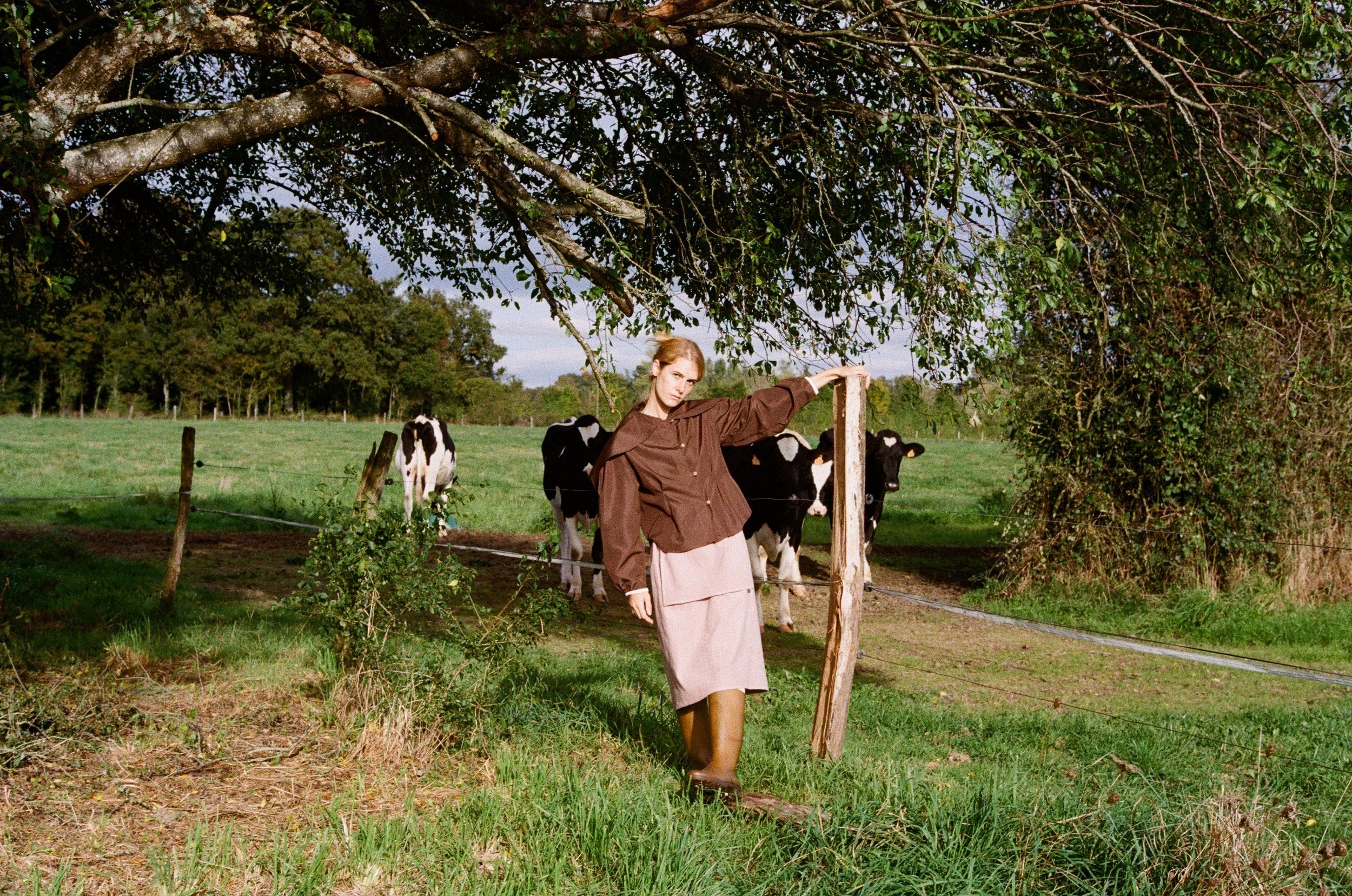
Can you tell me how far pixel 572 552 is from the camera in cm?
1223

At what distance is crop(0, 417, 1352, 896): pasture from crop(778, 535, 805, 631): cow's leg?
1.22 ft

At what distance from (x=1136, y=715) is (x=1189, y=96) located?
435cm

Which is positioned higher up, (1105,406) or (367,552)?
(1105,406)

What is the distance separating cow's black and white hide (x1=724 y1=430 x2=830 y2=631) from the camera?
10.8 metres

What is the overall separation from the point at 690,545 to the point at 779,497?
24.0ft

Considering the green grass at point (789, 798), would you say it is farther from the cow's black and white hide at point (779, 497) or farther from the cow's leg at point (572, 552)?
the cow's leg at point (572, 552)

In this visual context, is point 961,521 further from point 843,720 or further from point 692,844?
point 692,844

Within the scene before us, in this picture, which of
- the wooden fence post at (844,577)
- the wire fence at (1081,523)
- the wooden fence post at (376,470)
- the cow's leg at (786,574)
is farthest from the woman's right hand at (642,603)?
the cow's leg at (786,574)

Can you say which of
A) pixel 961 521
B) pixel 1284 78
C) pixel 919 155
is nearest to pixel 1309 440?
pixel 1284 78

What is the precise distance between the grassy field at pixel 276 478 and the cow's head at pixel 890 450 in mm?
2939

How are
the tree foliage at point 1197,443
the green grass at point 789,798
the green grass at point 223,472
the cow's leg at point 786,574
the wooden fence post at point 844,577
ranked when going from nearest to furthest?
the green grass at point 789,798, the wooden fence post at point 844,577, the cow's leg at point 786,574, the tree foliage at point 1197,443, the green grass at point 223,472

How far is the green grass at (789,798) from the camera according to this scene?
134 inches

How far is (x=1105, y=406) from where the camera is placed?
11961mm

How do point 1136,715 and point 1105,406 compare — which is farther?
point 1105,406
